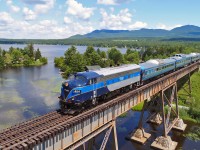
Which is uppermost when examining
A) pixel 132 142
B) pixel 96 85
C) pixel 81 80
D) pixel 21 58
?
pixel 81 80

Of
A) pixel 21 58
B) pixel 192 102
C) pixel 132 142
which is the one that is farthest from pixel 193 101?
pixel 21 58

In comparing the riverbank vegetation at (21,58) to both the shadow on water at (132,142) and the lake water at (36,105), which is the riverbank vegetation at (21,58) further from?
the shadow on water at (132,142)

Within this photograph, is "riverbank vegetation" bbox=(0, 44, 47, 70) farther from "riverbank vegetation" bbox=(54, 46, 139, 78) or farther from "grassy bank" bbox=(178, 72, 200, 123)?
"grassy bank" bbox=(178, 72, 200, 123)

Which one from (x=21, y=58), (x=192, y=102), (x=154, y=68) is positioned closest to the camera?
(x=154, y=68)

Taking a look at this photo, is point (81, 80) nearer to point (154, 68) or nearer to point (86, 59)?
point (154, 68)

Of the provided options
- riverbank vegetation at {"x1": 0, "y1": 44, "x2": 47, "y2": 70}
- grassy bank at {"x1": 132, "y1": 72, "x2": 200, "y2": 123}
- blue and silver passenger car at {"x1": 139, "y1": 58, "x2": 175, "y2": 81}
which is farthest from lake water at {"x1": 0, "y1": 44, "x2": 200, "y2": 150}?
riverbank vegetation at {"x1": 0, "y1": 44, "x2": 47, "y2": 70}

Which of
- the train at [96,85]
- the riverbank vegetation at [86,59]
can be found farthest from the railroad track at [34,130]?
the riverbank vegetation at [86,59]

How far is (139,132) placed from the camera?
44.8m

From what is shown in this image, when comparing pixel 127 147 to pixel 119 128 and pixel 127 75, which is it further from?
pixel 127 75

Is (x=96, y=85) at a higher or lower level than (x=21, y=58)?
higher

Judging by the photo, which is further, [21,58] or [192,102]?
[21,58]

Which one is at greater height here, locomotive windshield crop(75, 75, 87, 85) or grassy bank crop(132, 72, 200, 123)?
locomotive windshield crop(75, 75, 87, 85)

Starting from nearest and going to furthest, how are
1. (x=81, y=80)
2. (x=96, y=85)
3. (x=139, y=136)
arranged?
(x=81, y=80) → (x=96, y=85) → (x=139, y=136)

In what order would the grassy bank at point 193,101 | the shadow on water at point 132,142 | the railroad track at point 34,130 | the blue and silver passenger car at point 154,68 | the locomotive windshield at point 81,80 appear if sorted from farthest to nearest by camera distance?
the grassy bank at point 193,101, the shadow on water at point 132,142, the blue and silver passenger car at point 154,68, the locomotive windshield at point 81,80, the railroad track at point 34,130
